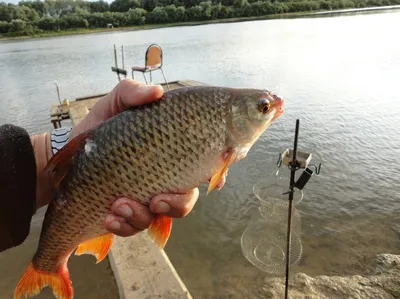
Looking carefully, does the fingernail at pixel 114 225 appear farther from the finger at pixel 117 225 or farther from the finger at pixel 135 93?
the finger at pixel 135 93

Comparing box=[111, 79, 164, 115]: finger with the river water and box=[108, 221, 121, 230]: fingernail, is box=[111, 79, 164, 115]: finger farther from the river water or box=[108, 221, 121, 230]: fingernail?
the river water

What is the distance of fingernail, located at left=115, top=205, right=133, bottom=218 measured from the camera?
1.76 m

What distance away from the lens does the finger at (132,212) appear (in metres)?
1.75

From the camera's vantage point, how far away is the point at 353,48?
21.5 m

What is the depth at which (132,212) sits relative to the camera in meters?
1.82

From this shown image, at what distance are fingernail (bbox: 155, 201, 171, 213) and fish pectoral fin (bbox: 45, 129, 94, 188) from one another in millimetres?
543

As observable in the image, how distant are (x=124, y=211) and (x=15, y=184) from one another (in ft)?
2.09

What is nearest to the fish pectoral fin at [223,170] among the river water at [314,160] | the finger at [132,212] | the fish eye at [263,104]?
the fish eye at [263,104]

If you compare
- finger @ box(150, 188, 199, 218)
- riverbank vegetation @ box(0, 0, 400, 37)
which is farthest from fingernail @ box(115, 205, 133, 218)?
riverbank vegetation @ box(0, 0, 400, 37)

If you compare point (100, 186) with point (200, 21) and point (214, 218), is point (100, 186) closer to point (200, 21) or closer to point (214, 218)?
point (214, 218)

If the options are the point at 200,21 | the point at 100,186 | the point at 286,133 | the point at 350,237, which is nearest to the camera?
the point at 100,186

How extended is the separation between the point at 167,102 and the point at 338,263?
13.8 ft

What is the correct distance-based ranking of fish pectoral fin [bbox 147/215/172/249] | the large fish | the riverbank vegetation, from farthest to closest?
1. the riverbank vegetation
2. fish pectoral fin [bbox 147/215/172/249]
3. the large fish

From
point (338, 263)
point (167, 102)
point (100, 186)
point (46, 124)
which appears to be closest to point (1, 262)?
point (100, 186)
